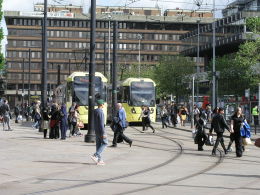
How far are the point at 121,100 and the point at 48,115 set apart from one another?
60.0 ft

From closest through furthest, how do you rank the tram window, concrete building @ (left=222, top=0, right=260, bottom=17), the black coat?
the black coat, the tram window, concrete building @ (left=222, top=0, right=260, bottom=17)

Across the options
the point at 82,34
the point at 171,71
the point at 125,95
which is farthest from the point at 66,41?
the point at 125,95

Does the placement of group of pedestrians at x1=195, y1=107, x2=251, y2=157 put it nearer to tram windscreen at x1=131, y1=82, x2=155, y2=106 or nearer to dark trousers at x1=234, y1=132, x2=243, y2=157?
dark trousers at x1=234, y1=132, x2=243, y2=157

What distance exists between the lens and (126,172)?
44.7 ft

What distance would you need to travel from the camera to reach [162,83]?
8450 cm

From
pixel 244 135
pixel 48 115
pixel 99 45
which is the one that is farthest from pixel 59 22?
pixel 244 135

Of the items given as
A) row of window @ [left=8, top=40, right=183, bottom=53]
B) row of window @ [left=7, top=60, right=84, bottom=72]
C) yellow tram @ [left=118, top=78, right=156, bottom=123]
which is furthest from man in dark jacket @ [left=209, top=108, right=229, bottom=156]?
row of window @ [left=7, top=60, right=84, bottom=72]

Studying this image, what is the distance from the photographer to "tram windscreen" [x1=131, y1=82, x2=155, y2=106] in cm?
4312

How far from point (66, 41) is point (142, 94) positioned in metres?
98.7

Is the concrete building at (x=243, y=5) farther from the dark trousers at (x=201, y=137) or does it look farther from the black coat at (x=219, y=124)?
the black coat at (x=219, y=124)

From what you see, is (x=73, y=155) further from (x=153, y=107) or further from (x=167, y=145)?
(x=153, y=107)

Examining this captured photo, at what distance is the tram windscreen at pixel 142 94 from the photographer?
43125 millimetres

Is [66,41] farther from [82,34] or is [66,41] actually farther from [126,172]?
[126,172]

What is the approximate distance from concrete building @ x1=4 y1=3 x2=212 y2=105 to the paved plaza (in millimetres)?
117659
